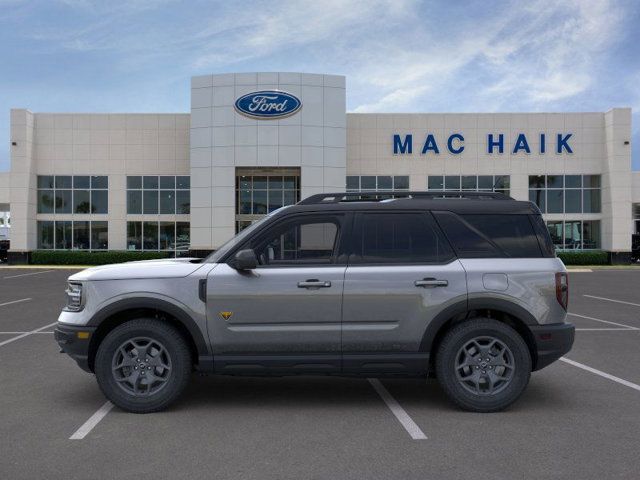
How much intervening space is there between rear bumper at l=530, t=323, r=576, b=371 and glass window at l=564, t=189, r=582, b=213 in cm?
3176

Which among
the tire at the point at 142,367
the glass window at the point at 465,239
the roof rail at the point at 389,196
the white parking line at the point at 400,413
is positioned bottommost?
the white parking line at the point at 400,413

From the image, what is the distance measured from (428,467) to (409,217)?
2.36 metres

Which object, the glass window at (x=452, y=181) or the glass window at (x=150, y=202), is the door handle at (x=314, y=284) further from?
the glass window at (x=150, y=202)

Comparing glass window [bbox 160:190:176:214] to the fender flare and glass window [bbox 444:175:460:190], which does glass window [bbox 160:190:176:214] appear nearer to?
glass window [bbox 444:175:460:190]

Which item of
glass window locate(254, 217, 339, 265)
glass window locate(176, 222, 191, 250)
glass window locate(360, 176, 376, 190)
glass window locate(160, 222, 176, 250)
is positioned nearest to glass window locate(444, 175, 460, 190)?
glass window locate(360, 176, 376, 190)

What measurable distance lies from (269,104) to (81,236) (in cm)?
1400

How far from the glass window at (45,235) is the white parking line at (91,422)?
32.6 m

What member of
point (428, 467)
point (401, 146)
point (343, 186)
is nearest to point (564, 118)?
point (401, 146)

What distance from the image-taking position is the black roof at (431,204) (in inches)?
220

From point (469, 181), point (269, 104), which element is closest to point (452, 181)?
point (469, 181)

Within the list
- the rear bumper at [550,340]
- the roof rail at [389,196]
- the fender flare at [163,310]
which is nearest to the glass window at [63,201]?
the fender flare at [163,310]

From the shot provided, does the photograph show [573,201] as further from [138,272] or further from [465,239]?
[138,272]

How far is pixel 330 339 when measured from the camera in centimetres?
524

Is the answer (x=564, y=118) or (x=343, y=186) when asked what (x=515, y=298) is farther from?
(x=564, y=118)
